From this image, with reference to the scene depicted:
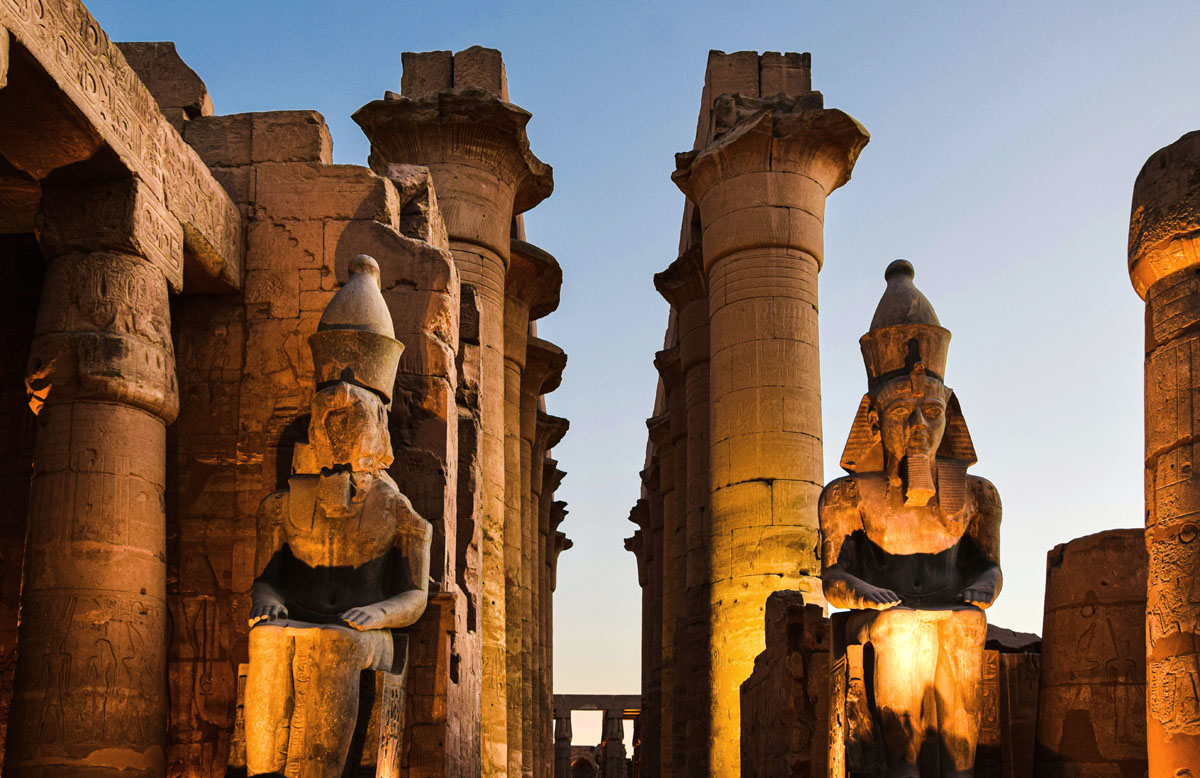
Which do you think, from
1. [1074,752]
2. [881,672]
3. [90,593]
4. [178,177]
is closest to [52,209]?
[178,177]

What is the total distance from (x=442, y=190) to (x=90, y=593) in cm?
972

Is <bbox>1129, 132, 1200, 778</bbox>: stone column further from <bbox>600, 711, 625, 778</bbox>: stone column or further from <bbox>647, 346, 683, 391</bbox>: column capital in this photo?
<bbox>600, 711, 625, 778</bbox>: stone column

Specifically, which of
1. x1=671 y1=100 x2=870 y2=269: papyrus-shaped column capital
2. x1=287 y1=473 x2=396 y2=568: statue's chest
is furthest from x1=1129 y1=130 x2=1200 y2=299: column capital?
x1=671 y1=100 x2=870 y2=269: papyrus-shaped column capital

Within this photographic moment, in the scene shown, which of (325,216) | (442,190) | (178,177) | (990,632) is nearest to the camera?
(178,177)

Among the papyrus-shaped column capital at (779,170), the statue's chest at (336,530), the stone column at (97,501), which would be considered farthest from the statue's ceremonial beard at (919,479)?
the papyrus-shaped column capital at (779,170)

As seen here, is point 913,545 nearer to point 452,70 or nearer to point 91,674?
point 91,674

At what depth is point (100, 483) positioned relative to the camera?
6957 mm

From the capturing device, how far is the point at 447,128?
15.9 meters

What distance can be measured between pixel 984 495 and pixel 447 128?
10357 millimetres

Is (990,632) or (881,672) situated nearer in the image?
(881,672)

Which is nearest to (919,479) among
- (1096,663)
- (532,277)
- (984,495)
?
(984,495)

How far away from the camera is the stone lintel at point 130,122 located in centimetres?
618

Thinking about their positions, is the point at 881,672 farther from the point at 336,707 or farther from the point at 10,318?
the point at 10,318

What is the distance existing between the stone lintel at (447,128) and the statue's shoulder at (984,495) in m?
10.1
